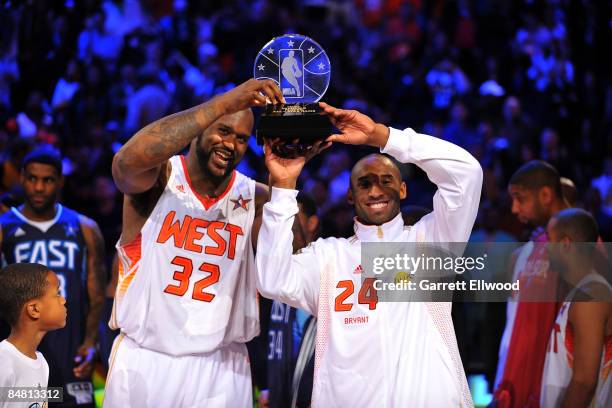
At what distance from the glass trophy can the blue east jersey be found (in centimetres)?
259

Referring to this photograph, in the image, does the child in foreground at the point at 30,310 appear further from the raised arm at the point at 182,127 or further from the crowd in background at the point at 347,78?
the crowd in background at the point at 347,78

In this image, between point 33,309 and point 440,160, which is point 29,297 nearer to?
point 33,309

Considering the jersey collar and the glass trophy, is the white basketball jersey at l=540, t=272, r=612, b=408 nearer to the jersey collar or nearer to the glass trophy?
the jersey collar

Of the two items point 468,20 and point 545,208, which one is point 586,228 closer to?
point 545,208

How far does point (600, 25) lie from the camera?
1083 centimetres

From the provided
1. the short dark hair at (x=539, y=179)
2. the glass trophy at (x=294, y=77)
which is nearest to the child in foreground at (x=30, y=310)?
the glass trophy at (x=294, y=77)

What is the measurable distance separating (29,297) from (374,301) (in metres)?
1.65

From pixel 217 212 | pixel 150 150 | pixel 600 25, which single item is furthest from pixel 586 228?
pixel 600 25

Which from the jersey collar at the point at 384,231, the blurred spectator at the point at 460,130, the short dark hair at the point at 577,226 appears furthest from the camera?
the blurred spectator at the point at 460,130

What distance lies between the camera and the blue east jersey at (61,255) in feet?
19.3

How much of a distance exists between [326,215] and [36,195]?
3.11 metres

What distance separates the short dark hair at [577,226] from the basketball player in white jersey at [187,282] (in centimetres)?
202

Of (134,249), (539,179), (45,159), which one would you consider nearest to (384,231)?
(134,249)

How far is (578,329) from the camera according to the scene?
4543 millimetres
